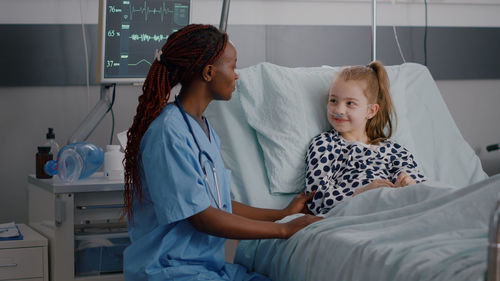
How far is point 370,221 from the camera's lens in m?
1.33

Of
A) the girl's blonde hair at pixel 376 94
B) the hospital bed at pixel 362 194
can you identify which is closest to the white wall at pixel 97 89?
the hospital bed at pixel 362 194

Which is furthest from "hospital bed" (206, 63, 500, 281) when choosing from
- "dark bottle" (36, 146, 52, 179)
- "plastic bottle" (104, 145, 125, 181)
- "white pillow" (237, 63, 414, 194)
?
"dark bottle" (36, 146, 52, 179)

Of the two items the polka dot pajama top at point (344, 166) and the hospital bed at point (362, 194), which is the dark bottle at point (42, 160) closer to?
the hospital bed at point (362, 194)

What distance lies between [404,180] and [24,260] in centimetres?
120

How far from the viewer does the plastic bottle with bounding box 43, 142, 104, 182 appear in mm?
2002

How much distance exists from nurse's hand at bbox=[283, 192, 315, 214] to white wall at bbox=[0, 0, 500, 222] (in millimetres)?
1112

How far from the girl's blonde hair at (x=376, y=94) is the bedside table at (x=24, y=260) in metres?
1.09

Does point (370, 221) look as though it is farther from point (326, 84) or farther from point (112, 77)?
point (112, 77)

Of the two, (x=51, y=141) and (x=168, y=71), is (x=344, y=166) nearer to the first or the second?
(x=168, y=71)

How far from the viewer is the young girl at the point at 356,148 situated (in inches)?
69.0

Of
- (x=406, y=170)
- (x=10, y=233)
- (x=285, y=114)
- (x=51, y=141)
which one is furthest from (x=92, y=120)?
(x=406, y=170)

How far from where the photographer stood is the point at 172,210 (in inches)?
52.6

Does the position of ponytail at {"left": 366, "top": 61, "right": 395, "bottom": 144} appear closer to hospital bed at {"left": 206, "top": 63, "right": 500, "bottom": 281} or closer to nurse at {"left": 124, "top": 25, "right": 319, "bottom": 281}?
hospital bed at {"left": 206, "top": 63, "right": 500, "bottom": 281}

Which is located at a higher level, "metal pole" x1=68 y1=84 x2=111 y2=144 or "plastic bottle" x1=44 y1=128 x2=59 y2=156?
"metal pole" x1=68 y1=84 x2=111 y2=144
